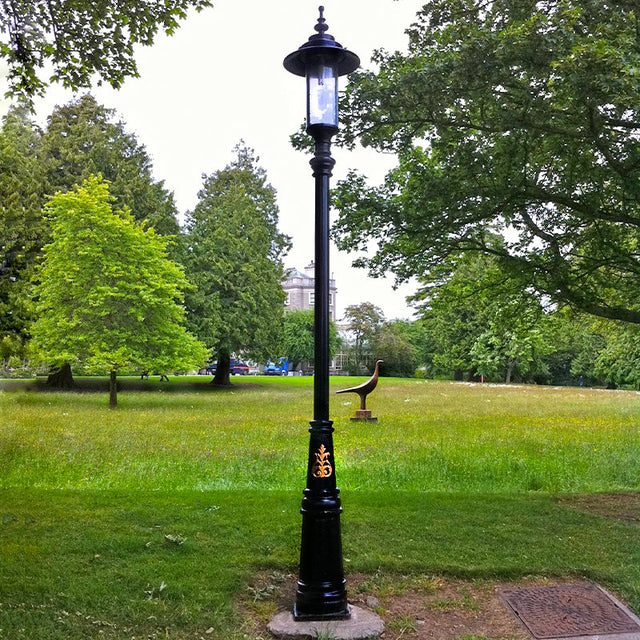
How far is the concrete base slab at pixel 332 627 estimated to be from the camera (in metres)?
4.15

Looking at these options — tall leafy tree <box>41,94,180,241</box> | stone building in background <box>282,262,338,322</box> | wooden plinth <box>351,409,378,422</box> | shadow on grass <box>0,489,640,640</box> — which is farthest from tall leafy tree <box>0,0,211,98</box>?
stone building in background <box>282,262,338,322</box>

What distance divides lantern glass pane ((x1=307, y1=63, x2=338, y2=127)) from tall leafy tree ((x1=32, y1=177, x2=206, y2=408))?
707 inches

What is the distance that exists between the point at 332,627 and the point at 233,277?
32520 mm

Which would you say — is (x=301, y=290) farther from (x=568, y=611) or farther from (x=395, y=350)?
(x=568, y=611)

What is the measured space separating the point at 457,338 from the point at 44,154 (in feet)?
112

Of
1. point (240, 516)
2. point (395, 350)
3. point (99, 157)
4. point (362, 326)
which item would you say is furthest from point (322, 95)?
point (362, 326)

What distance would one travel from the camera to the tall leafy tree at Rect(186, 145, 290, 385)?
3425 centimetres

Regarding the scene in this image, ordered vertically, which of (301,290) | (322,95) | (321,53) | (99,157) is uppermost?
(99,157)

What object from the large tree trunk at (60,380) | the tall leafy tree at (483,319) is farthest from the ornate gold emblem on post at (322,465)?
the large tree trunk at (60,380)

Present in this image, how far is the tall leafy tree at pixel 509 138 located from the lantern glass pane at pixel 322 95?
2.24 meters

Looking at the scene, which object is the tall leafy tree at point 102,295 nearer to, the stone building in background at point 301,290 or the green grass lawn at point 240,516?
the green grass lawn at point 240,516

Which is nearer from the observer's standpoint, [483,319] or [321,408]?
[321,408]

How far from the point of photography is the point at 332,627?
425 centimetres

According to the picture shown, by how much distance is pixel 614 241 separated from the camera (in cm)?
955
